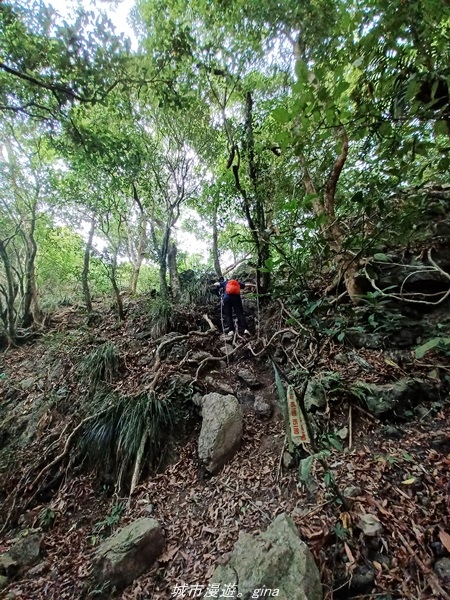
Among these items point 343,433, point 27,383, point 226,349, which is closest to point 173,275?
point 226,349

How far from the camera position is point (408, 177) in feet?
5.71

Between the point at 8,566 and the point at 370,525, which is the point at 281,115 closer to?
the point at 370,525

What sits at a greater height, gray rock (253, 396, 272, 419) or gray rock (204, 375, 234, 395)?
gray rock (204, 375, 234, 395)

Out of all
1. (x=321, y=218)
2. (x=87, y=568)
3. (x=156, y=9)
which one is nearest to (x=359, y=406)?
(x=321, y=218)

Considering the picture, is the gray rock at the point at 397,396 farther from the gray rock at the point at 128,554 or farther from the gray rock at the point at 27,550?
the gray rock at the point at 27,550

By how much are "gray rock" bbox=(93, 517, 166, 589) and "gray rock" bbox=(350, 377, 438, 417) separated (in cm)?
249

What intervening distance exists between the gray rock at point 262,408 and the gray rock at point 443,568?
6.86 ft

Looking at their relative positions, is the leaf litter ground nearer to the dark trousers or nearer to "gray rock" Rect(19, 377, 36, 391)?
the dark trousers

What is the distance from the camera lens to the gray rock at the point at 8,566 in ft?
9.11

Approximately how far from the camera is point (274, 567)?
76.1 inches

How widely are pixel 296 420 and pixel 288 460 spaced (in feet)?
3.25

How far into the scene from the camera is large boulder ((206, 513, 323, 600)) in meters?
1.84

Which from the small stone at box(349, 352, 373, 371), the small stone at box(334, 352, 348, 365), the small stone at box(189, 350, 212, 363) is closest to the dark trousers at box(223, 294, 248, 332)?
the small stone at box(189, 350, 212, 363)

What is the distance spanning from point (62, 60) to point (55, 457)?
17.4 ft
